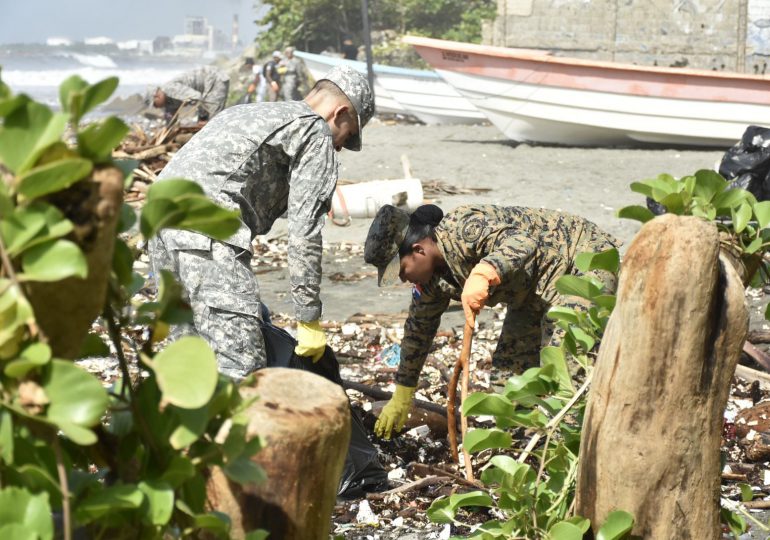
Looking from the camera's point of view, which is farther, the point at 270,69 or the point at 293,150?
the point at 270,69

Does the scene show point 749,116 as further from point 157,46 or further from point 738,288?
point 157,46

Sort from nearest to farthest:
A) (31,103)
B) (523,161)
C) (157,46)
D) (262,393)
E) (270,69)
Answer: (31,103) → (262,393) → (523,161) → (270,69) → (157,46)

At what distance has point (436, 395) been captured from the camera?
19.8 feet

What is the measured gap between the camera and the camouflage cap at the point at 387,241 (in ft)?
15.5

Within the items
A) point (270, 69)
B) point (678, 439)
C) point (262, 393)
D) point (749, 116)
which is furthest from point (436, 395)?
point (270, 69)

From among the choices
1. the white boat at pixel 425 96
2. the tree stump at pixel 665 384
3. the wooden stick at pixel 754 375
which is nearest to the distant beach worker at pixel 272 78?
the white boat at pixel 425 96

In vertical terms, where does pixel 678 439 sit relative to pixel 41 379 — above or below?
below

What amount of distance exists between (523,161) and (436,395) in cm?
1066

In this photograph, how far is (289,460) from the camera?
1912mm

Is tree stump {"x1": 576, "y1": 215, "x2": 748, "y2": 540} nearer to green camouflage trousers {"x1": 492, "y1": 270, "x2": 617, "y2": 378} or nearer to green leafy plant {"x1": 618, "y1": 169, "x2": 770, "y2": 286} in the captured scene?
green leafy plant {"x1": 618, "y1": 169, "x2": 770, "y2": 286}

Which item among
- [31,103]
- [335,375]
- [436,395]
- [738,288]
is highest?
[31,103]

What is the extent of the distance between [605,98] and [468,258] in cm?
1345

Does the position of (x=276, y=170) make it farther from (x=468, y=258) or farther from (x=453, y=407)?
(x=453, y=407)

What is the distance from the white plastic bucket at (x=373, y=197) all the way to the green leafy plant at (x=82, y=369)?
28.4 feet
